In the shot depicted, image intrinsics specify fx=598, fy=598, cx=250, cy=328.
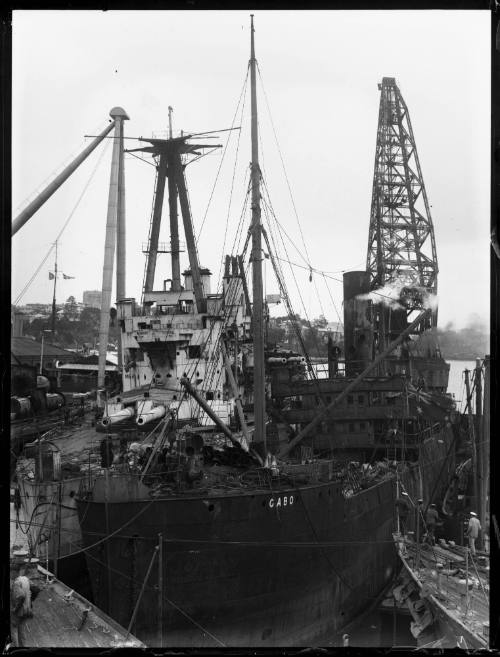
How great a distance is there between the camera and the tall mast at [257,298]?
41.1ft

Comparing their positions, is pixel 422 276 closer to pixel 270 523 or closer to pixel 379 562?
pixel 379 562

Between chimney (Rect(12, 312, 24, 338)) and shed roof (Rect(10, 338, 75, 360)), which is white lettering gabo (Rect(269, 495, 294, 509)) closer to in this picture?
shed roof (Rect(10, 338, 75, 360))

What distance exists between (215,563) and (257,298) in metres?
5.45

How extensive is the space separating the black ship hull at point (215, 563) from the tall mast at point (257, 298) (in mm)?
1497

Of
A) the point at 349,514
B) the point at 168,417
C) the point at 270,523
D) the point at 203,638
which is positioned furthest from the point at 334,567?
the point at 168,417

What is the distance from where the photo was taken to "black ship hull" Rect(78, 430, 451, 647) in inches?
435

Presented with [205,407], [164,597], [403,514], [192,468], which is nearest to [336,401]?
[205,407]

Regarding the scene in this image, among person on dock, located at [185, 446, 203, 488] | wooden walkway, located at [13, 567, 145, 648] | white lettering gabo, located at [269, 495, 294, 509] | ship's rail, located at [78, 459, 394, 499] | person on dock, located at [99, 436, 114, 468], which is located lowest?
wooden walkway, located at [13, 567, 145, 648]

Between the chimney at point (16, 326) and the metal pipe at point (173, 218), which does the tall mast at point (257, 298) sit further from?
the chimney at point (16, 326)

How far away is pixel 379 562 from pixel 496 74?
14.1m

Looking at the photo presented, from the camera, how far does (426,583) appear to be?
11383mm

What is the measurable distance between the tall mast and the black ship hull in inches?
58.9

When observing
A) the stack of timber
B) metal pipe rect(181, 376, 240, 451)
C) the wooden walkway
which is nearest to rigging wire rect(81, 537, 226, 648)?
the wooden walkway

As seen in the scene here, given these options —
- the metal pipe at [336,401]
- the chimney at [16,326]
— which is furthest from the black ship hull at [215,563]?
the chimney at [16,326]
